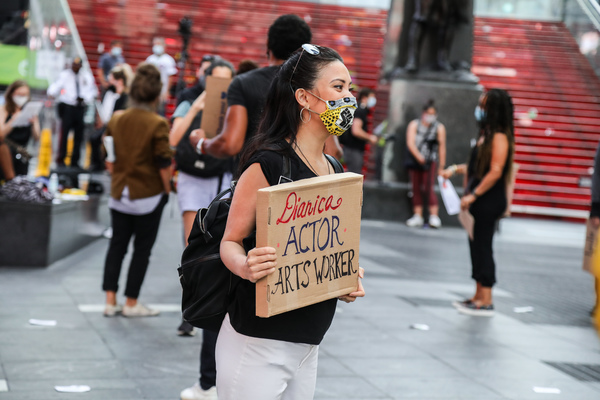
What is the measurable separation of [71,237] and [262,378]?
6.68m

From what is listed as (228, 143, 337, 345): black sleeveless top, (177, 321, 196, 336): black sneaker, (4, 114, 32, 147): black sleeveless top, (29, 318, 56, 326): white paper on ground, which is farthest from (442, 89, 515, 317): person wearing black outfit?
(4, 114, 32, 147): black sleeveless top

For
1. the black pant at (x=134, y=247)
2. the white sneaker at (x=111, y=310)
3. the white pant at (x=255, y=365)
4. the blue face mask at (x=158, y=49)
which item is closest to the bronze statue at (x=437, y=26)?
the blue face mask at (x=158, y=49)

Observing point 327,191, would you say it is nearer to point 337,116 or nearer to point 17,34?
point 337,116

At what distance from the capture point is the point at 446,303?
7.79 m

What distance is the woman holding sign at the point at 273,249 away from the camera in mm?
2588

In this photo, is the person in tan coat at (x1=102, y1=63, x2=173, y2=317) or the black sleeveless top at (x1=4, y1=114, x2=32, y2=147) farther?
the black sleeveless top at (x1=4, y1=114, x2=32, y2=147)

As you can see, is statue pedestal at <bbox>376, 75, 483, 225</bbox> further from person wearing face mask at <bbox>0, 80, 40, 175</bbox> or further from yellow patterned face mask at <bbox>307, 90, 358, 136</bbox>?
yellow patterned face mask at <bbox>307, 90, 358, 136</bbox>

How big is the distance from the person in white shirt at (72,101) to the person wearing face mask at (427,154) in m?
5.59

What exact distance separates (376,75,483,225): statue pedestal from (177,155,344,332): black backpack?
464 inches

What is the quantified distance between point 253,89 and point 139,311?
2630 millimetres

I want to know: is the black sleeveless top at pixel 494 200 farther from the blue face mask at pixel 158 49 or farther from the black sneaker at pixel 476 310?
the blue face mask at pixel 158 49

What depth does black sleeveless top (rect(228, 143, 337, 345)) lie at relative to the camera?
260cm

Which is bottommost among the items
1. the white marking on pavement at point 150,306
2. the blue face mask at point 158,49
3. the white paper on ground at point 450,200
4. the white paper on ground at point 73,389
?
the white marking on pavement at point 150,306

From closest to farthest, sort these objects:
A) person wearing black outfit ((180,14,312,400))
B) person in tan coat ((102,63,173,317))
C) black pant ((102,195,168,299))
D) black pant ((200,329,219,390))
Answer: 1. black pant ((200,329,219,390))
2. person wearing black outfit ((180,14,312,400))
3. person in tan coat ((102,63,173,317))
4. black pant ((102,195,168,299))
